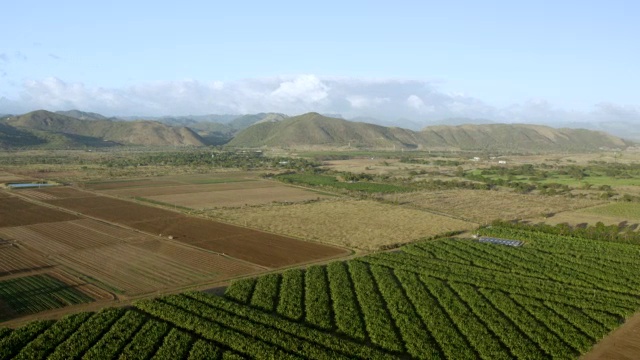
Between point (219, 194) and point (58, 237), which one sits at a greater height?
point (219, 194)

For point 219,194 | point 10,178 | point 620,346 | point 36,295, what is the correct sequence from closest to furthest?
point 620,346 → point 36,295 → point 219,194 → point 10,178

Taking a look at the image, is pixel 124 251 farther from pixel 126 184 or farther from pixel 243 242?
pixel 126 184

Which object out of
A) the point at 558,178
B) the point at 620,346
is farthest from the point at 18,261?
the point at 558,178

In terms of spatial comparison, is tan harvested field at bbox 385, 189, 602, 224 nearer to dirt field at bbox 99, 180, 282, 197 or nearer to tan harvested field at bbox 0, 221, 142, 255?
dirt field at bbox 99, 180, 282, 197

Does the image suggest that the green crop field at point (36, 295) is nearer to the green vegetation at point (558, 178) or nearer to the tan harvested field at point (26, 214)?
the tan harvested field at point (26, 214)

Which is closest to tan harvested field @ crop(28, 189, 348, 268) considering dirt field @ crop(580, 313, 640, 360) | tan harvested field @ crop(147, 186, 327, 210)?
tan harvested field @ crop(147, 186, 327, 210)

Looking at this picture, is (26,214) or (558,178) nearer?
(26,214)

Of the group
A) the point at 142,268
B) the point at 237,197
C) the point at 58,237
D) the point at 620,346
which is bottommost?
the point at 620,346

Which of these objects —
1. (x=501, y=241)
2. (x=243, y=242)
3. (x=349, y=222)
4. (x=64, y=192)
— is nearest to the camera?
(x=243, y=242)
